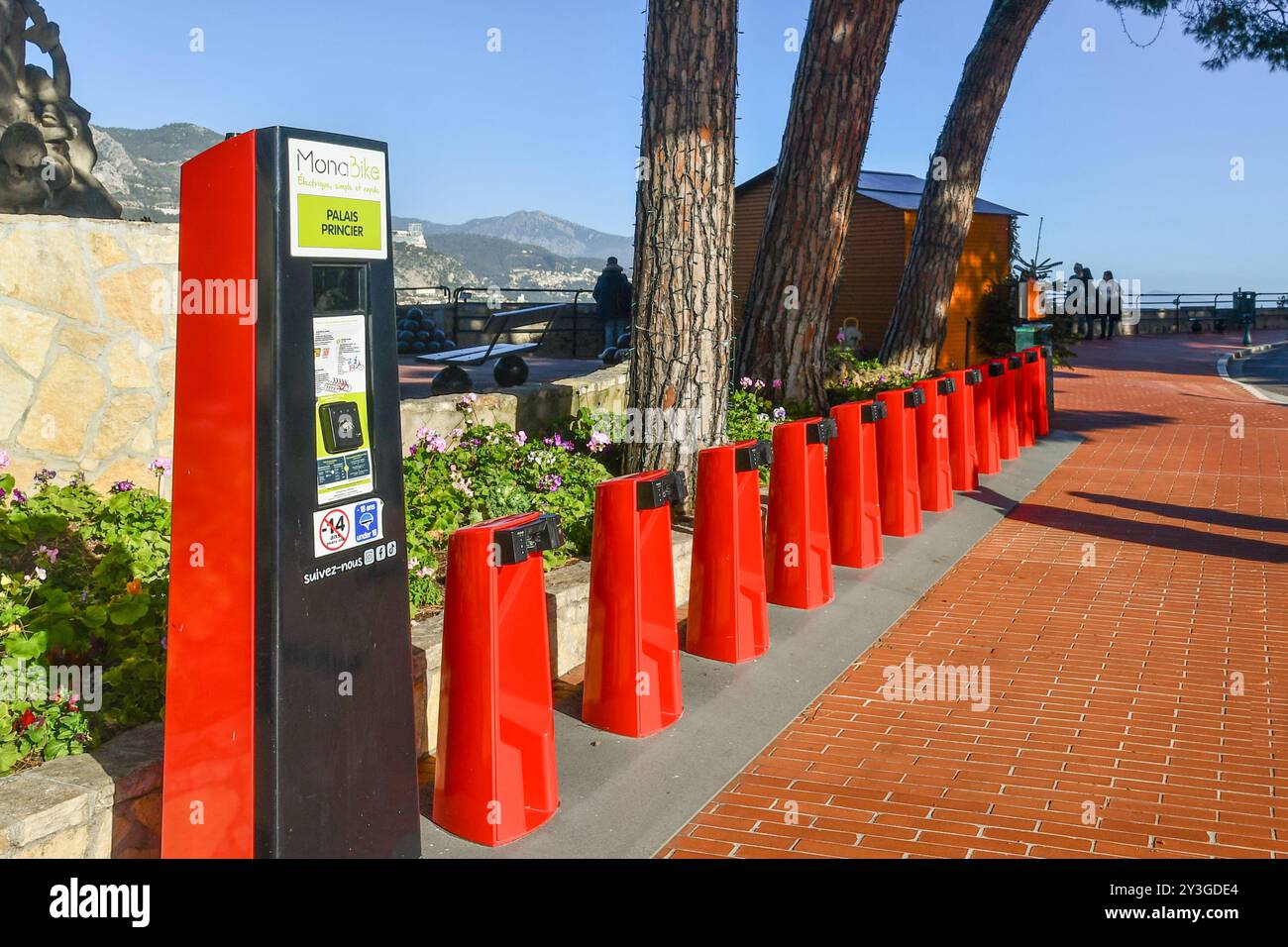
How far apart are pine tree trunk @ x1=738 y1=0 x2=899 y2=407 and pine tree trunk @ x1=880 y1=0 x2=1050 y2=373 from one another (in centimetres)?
431

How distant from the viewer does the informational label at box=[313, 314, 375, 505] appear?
11.1 ft

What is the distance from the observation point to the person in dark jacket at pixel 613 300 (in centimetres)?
1893

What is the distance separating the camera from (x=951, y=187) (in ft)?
50.8

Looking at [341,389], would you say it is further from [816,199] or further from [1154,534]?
[816,199]

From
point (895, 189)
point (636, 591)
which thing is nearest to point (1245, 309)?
point (895, 189)

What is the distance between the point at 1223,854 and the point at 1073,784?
0.64 metres

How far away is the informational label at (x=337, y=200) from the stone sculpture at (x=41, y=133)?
20.2ft

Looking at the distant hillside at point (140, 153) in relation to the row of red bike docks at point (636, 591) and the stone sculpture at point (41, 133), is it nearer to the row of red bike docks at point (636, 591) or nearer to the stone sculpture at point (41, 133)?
the stone sculpture at point (41, 133)

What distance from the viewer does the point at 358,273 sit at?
3.51 m

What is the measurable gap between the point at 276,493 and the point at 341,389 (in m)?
0.38

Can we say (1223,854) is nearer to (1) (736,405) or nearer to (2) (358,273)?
(2) (358,273)

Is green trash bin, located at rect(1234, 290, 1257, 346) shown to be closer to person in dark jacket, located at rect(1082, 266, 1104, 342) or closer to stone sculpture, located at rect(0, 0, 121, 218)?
person in dark jacket, located at rect(1082, 266, 1104, 342)

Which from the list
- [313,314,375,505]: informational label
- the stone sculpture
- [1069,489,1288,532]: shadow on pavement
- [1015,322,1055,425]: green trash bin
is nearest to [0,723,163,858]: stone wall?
[313,314,375,505]: informational label
